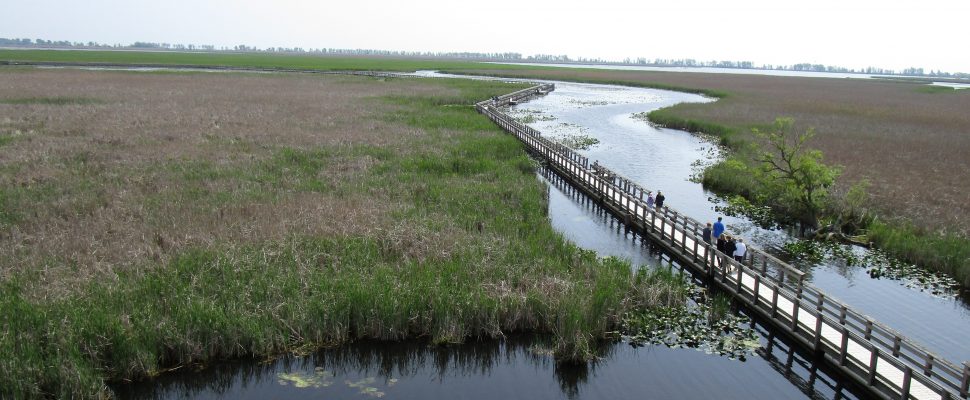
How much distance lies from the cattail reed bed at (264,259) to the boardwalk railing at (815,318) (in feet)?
7.65

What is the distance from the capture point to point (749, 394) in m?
13.9

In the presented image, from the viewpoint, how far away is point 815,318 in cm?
1627

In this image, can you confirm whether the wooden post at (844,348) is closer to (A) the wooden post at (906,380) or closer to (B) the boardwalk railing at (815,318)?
(B) the boardwalk railing at (815,318)

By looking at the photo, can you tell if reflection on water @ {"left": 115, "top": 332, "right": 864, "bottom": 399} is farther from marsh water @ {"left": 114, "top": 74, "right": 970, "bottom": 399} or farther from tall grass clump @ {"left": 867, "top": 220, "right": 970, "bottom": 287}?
tall grass clump @ {"left": 867, "top": 220, "right": 970, "bottom": 287}

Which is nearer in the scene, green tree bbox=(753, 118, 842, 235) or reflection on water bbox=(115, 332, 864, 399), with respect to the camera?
reflection on water bbox=(115, 332, 864, 399)

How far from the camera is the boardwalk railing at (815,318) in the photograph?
500 inches

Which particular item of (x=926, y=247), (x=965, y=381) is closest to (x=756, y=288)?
(x=965, y=381)

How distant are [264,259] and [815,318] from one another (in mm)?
15536

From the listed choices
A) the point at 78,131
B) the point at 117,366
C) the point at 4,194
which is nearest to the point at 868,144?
the point at 117,366

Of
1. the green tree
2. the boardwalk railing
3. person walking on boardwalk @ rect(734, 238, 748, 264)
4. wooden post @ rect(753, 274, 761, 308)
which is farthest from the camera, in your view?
the green tree

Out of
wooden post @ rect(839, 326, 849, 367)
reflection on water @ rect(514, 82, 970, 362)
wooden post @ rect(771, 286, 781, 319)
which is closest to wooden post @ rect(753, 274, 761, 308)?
wooden post @ rect(771, 286, 781, 319)

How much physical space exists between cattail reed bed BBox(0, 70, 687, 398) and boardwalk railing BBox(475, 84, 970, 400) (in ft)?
7.65

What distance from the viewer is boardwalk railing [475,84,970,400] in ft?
41.7

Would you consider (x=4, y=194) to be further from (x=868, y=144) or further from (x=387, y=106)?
(x=868, y=144)
